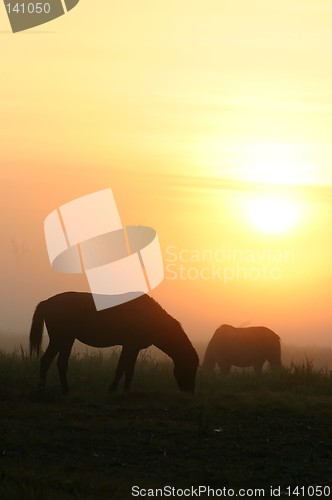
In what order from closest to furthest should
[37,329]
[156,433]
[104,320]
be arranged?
[156,433] < [104,320] < [37,329]

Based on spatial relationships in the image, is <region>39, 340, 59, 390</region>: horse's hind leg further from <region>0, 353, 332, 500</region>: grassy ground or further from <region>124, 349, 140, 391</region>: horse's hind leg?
<region>124, 349, 140, 391</region>: horse's hind leg

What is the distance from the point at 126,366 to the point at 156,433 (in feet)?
11.9

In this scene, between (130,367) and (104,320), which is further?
(104,320)

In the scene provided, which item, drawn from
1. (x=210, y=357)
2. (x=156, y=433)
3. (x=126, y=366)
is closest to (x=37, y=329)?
(x=126, y=366)

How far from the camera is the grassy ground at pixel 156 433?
1162 cm

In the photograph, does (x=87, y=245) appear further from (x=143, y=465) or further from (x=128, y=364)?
(x=143, y=465)

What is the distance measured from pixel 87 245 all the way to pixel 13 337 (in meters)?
22.5

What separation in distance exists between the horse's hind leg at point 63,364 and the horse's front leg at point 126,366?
0.82 metres

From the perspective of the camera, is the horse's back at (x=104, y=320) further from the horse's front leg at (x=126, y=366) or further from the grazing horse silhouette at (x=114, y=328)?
the horse's front leg at (x=126, y=366)

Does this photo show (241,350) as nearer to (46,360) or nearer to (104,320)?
(104,320)

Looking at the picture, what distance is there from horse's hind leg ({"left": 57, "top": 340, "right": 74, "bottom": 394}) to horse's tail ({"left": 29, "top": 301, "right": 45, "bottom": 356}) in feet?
2.14

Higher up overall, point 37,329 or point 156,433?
point 37,329

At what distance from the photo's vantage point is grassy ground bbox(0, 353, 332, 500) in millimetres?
11617

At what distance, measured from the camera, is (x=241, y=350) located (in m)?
27.2
